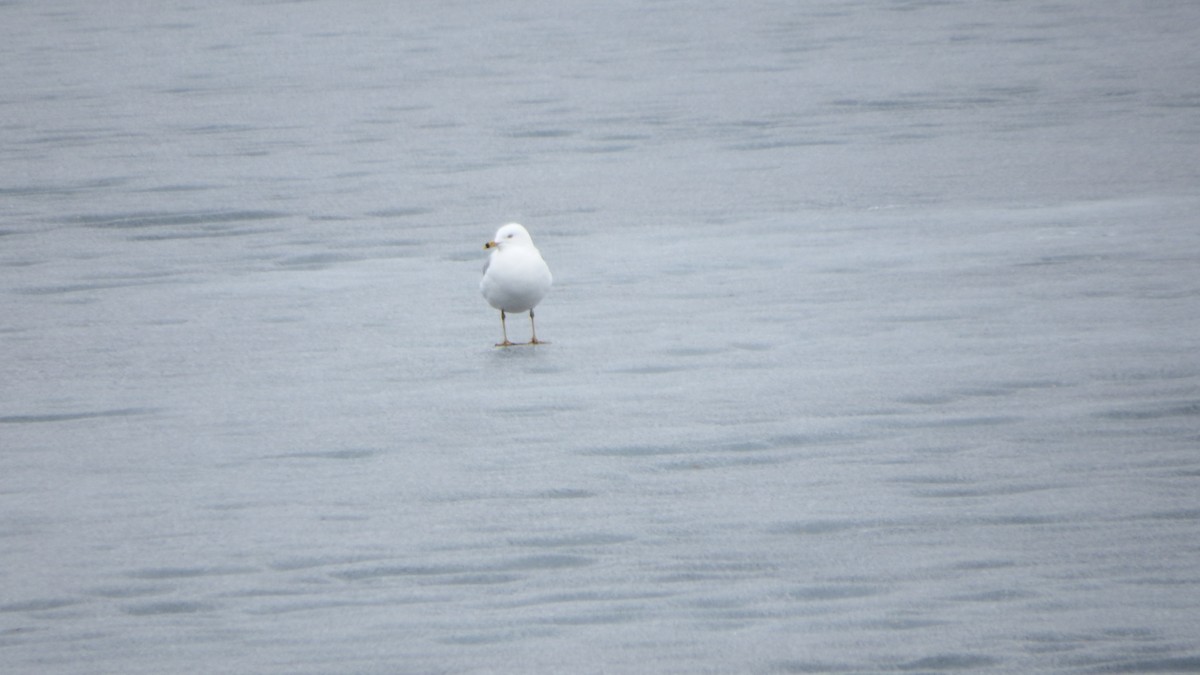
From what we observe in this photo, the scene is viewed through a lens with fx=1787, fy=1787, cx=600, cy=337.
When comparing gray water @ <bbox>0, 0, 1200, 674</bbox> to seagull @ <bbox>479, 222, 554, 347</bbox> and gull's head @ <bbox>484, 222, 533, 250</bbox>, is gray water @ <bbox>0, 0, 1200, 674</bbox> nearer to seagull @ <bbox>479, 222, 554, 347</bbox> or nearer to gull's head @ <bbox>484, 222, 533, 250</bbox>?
seagull @ <bbox>479, 222, 554, 347</bbox>

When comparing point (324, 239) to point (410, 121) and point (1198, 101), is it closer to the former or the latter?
point (410, 121)

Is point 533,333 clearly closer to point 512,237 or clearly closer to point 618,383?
point 512,237

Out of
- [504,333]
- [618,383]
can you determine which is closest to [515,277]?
[504,333]

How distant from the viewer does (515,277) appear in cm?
664

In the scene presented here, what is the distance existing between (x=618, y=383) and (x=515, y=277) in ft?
2.58

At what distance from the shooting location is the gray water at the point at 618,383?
4.12m

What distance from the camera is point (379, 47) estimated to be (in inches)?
623

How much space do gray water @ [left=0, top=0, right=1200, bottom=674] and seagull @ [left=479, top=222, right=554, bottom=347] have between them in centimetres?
20

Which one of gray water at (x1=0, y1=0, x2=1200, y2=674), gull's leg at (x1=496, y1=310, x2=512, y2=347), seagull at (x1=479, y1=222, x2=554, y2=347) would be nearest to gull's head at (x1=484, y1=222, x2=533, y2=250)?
seagull at (x1=479, y1=222, x2=554, y2=347)

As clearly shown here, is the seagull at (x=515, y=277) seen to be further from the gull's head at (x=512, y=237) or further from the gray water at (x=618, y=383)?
the gray water at (x=618, y=383)

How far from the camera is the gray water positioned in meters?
4.12

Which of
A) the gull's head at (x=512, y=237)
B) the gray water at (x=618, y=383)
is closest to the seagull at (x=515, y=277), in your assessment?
the gull's head at (x=512, y=237)

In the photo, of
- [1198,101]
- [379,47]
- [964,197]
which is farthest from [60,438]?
[379,47]

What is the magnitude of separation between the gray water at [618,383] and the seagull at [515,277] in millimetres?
204
